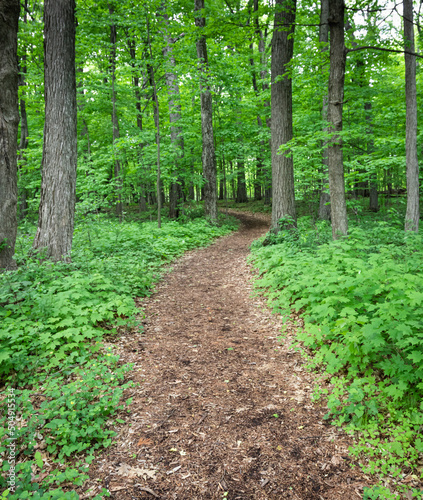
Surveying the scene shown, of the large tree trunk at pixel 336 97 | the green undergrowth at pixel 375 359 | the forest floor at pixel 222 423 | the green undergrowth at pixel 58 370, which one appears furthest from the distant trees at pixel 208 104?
the forest floor at pixel 222 423

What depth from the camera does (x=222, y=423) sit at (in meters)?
2.96

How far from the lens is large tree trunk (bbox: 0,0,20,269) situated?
16.9 feet

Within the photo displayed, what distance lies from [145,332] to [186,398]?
178 cm

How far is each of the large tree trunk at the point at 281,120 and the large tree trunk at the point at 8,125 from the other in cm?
613

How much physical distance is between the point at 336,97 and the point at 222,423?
6.15 metres

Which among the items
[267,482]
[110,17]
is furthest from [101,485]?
[110,17]

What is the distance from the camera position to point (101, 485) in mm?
2314

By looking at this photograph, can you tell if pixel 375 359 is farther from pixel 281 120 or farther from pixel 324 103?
pixel 324 103

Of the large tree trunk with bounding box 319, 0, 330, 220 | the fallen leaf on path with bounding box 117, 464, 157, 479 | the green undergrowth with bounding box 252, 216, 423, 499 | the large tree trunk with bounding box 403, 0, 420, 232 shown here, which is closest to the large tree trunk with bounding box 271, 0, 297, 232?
the large tree trunk with bounding box 319, 0, 330, 220

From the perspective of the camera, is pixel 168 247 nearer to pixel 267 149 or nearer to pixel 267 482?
pixel 267 482

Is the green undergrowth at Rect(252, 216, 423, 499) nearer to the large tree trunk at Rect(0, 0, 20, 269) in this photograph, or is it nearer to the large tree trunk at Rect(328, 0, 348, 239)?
the large tree trunk at Rect(328, 0, 348, 239)

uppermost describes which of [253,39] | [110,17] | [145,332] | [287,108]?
[110,17]

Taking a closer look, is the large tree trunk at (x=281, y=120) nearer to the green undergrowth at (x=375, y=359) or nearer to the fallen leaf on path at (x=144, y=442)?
the green undergrowth at (x=375, y=359)

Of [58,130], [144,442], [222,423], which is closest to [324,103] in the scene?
[58,130]
